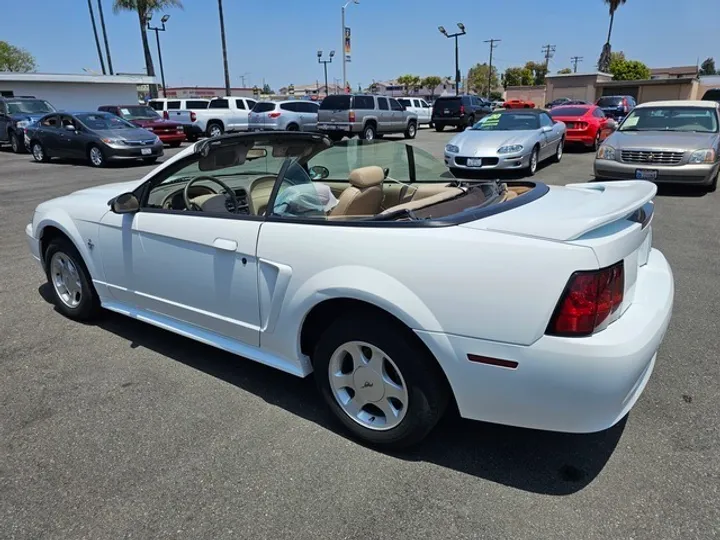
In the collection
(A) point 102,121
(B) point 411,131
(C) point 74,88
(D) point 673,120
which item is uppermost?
(C) point 74,88

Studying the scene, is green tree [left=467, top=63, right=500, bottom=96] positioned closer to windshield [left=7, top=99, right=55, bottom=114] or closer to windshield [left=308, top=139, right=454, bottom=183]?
windshield [left=7, top=99, right=55, bottom=114]

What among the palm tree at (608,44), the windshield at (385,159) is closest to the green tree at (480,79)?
the palm tree at (608,44)

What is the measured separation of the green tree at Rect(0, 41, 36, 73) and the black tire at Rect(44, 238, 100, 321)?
282 ft

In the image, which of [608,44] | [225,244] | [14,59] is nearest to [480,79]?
[608,44]

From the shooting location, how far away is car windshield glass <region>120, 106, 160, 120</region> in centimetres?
1973

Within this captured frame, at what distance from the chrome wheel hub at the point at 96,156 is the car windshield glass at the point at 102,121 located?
721mm

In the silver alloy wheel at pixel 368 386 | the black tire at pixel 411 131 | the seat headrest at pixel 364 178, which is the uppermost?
the seat headrest at pixel 364 178

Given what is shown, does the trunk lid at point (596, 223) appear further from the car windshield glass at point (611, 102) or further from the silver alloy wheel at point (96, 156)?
the car windshield glass at point (611, 102)

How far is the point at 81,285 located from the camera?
404 centimetres

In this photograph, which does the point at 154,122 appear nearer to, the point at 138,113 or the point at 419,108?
the point at 138,113

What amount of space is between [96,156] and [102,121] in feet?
4.08

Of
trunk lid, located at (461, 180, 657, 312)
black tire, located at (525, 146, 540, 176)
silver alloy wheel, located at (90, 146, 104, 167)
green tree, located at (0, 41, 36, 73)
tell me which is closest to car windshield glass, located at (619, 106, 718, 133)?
black tire, located at (525, 146, 540, 176)

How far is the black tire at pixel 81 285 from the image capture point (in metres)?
3.99

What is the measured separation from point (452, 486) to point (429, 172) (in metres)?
2.33
